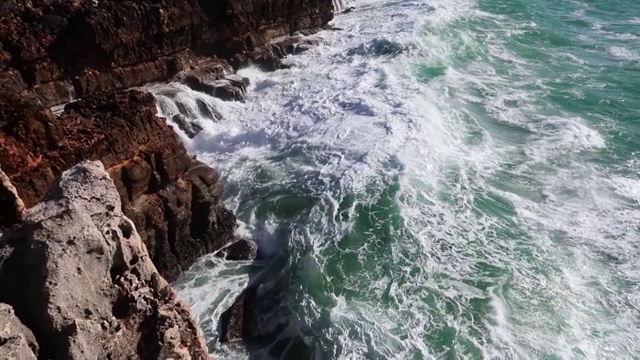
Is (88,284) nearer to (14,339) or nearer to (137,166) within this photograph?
(14,339)

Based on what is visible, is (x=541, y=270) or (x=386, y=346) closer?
(x=386, y=346)

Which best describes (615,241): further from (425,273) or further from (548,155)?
(425,273)

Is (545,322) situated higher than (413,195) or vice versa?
(413,195)

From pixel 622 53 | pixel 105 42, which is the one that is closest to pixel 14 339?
pixel 105 42

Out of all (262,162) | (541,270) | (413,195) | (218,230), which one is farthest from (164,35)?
(541,270)

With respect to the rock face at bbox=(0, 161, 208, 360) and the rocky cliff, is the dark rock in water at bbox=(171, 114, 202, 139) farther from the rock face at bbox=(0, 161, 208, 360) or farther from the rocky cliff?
the rock face at bbox=(0, 161, 208, 360)

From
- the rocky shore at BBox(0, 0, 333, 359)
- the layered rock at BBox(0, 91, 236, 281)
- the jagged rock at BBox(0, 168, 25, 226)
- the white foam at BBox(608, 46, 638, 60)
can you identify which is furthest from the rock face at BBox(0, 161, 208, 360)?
the white foam at BBox(608, 46, 638, 60)

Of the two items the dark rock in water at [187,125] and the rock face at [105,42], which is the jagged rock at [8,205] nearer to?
the rock face at [105,42]
